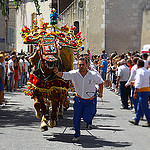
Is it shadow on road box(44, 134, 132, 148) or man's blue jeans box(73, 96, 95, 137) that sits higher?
man's blue jeans box(73, 96, 95, 137)

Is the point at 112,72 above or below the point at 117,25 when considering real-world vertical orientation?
below

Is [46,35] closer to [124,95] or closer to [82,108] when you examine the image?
[82,108]

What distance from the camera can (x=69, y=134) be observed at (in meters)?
8.01

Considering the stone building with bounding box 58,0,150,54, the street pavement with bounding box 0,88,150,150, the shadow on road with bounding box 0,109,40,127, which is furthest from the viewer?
the stone building with bounding box 58,0,150,54

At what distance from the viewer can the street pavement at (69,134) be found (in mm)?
6621

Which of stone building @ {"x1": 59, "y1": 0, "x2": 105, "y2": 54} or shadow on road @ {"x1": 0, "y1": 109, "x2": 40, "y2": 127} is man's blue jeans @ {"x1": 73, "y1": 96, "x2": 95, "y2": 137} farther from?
stone building @ {"x1": 59, "y1": 0, "x2": 105, "y2": 54}

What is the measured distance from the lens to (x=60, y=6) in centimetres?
5081

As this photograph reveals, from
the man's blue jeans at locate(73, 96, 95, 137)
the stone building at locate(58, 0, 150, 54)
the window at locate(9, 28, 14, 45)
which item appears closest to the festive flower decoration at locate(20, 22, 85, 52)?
the man's blue jeans at locate(73, 96, 95, 137)

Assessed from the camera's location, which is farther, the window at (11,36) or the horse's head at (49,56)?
the window at (11,36)

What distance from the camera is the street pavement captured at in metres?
6.62

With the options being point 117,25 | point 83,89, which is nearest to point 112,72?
point 83,89

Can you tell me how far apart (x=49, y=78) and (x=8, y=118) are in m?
2.78

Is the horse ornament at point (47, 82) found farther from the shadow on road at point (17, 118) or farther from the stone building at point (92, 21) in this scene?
the stone building at point (92, 21)

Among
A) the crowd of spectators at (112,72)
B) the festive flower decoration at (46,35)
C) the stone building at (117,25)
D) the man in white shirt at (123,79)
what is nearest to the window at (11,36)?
the stone building at (117,25)
